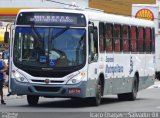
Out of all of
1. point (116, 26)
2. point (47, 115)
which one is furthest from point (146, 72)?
point (47, 115)

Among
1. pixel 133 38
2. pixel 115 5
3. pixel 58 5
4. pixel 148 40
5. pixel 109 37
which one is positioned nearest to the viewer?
pixel 109 37

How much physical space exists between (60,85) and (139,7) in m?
35.8

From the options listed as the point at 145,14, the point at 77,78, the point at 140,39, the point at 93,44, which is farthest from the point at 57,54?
the point at 145,14

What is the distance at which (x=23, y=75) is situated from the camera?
69.6 ft

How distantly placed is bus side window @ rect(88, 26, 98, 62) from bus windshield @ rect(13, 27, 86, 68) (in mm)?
328

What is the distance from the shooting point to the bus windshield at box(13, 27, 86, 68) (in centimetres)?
2109

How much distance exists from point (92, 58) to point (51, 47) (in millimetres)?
1344

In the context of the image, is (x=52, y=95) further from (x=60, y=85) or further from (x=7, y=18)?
(x=7, y=18)

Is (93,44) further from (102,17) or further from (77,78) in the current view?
(102,17)

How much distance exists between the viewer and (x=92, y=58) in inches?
850

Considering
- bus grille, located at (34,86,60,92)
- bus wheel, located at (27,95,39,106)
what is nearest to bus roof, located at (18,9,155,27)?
bus grille, located at (34,86,60,92)

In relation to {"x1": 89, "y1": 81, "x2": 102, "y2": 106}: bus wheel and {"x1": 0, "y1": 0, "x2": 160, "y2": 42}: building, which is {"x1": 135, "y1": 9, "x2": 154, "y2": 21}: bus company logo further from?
{"x1": 89, "y1": 81, "x2": 102, "y2": 106}: bus wheel

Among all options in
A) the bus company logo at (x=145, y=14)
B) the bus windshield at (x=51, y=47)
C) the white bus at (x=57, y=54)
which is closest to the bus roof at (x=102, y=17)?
the white bus at (x=57, y=54)

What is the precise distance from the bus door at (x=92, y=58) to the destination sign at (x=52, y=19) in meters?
0.46
